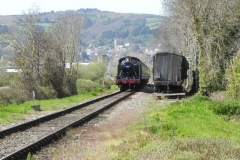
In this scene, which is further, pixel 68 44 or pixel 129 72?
pixel 68 44

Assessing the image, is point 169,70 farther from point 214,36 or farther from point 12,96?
point 12,96

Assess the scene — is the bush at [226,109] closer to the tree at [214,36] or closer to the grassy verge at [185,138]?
the grassy verge at [185,138]

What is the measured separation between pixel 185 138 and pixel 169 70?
79.2 ft

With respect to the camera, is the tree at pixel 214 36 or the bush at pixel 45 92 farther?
the bush at pixel 45 92

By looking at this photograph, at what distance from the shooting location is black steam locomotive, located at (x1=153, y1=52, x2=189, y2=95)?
3494 cm

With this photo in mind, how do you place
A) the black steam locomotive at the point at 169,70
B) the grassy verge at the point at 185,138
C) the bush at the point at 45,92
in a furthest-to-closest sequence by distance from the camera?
the bush at the point at 45,92, the black steam locomotive at the point at 169,70, the grassy verge at the point at 185,138

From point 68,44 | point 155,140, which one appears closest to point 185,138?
point 155,140

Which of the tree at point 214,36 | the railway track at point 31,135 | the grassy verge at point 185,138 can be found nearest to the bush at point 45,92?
the tree at point 214,36

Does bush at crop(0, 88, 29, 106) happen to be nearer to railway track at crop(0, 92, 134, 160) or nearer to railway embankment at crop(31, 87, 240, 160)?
railway track at crop(0, 92, 134, 160)

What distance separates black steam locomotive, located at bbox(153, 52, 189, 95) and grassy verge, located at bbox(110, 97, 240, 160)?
13.1 metres

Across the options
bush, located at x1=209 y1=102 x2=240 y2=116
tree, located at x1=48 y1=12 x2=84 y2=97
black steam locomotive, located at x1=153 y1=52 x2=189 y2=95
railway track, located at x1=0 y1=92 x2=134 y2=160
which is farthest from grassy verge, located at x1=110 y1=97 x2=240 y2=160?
tree, located at x1=48 y1=12 x2=84 y2=97

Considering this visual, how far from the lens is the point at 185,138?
11336 mm

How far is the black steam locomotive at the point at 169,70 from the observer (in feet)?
115

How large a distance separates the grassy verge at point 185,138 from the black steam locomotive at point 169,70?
13.1 m
